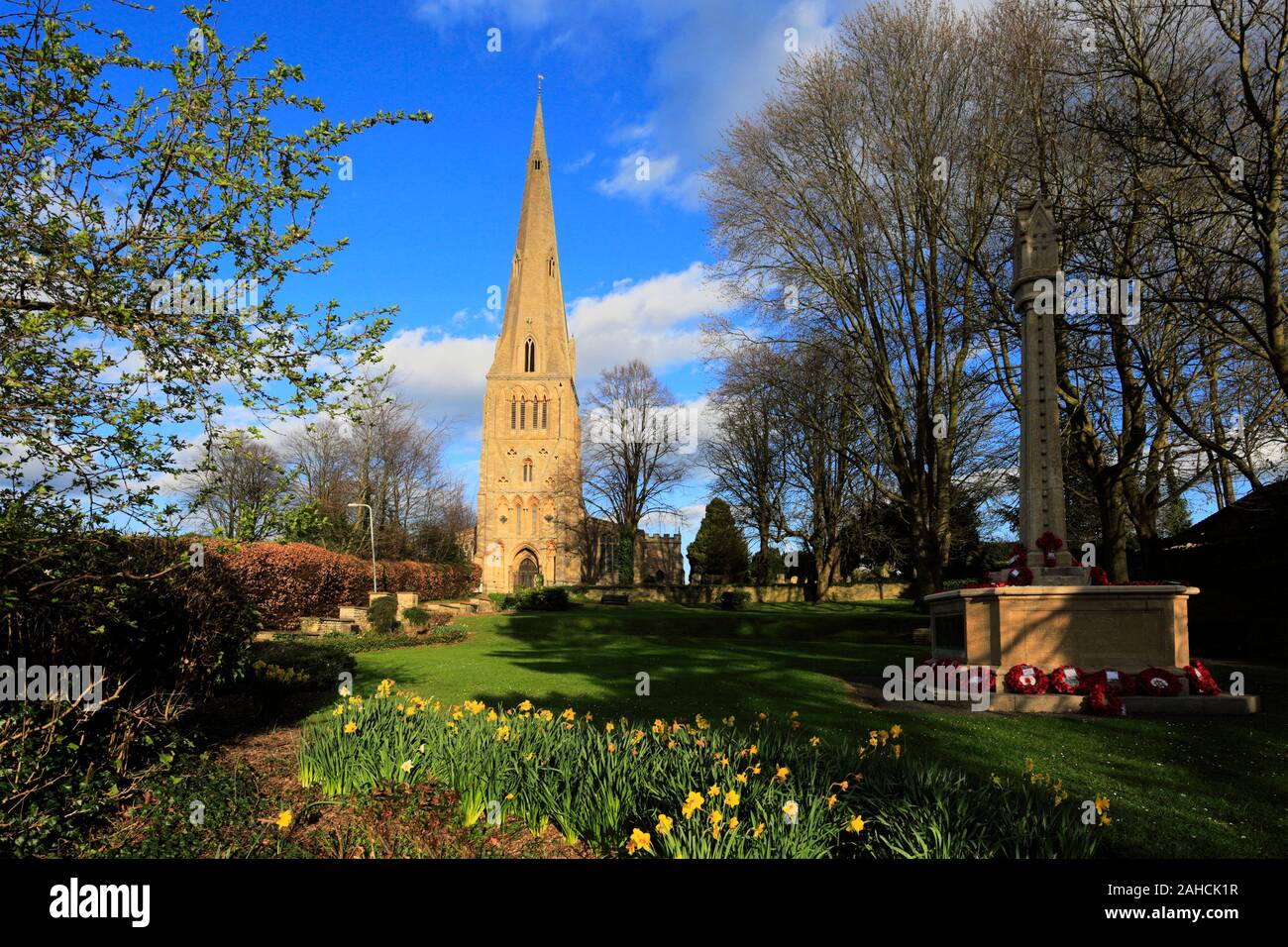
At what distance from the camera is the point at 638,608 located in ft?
115

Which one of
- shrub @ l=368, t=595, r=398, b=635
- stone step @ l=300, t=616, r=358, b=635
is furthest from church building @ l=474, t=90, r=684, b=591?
stone step @ l=300, t=616, r=358, b=635

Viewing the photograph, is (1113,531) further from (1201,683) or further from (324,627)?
(324,627)

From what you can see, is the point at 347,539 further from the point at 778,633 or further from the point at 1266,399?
the point at 1266,399

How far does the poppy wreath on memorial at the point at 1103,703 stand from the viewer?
931cm

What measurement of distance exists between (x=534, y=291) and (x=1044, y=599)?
63021 mm

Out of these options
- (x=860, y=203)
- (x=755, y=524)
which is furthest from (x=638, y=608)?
(x=860, y=203)

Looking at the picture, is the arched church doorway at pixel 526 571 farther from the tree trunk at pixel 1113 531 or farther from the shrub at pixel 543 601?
the tree trunk at pixel 1113 531

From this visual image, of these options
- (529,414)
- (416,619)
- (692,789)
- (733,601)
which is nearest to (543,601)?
(733,601)

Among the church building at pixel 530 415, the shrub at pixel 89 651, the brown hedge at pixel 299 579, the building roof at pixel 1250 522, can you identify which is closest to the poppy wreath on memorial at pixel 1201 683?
the building roof at pixel 1250 522

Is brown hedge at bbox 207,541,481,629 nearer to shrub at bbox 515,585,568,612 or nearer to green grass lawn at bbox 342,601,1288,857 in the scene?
green grass lawn at bbox 342,601,1288,857

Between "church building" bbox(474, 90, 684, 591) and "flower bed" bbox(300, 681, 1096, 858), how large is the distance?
57.5 m

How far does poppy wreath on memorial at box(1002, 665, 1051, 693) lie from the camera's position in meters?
10.1

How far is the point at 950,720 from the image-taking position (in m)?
9.16

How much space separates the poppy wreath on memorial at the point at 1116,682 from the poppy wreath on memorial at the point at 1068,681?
13 cm
